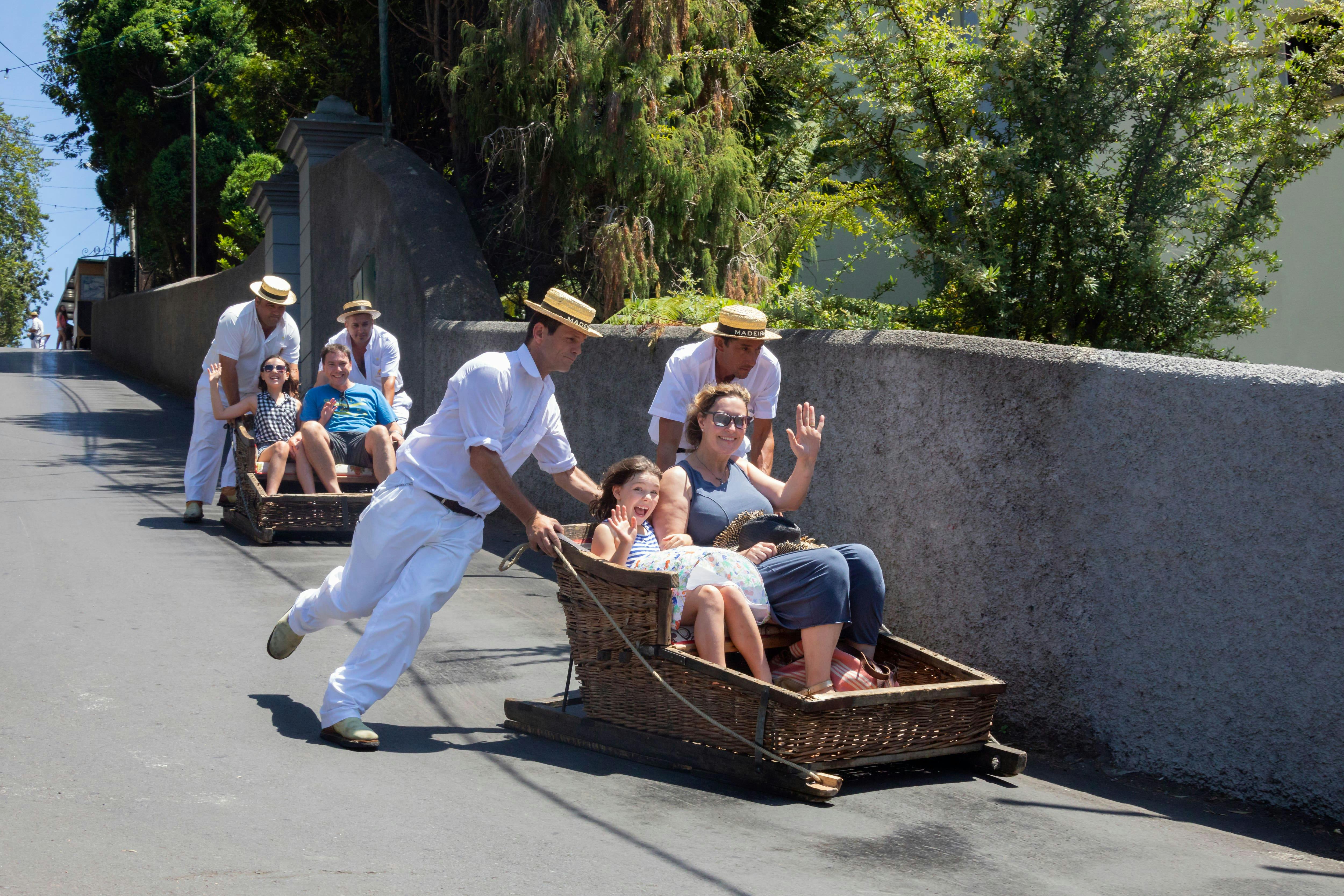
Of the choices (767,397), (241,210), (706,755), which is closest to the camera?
(706,755)

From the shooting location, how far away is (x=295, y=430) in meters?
10.1

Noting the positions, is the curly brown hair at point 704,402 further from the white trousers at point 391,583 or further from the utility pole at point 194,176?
the utility pole at point 194,176

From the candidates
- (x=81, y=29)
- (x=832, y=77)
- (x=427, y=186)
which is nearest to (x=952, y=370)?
(x=832, y=77)

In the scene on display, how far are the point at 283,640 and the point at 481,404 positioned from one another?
149cm

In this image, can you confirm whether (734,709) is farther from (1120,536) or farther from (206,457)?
(206,457)

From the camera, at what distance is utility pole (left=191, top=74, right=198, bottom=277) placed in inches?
1238

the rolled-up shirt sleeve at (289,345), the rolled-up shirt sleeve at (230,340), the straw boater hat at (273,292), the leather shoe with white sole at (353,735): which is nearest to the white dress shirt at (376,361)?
the rolled-up shirt sleeve at (289,345)

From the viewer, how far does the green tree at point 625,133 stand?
11.8 metres

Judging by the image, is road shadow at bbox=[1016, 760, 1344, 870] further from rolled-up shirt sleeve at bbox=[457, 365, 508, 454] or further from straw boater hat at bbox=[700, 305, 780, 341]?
rolled-up shirt sleeve at bbox=[457, 365, 508, 454]

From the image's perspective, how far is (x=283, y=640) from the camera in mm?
5773

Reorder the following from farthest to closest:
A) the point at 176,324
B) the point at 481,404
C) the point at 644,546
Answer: the point at 176,324 → the point at 644,546 → the point at 481,404

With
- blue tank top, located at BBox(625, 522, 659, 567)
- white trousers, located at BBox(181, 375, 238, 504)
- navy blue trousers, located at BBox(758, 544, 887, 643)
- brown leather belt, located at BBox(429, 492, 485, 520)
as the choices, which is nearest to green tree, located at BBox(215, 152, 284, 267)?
white trousers, located at BBox(181, 375, 238, 504)

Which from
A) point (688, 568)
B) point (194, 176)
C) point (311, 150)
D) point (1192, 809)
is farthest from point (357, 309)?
point (194, 176)

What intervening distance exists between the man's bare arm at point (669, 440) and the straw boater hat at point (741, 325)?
46 centimetres
